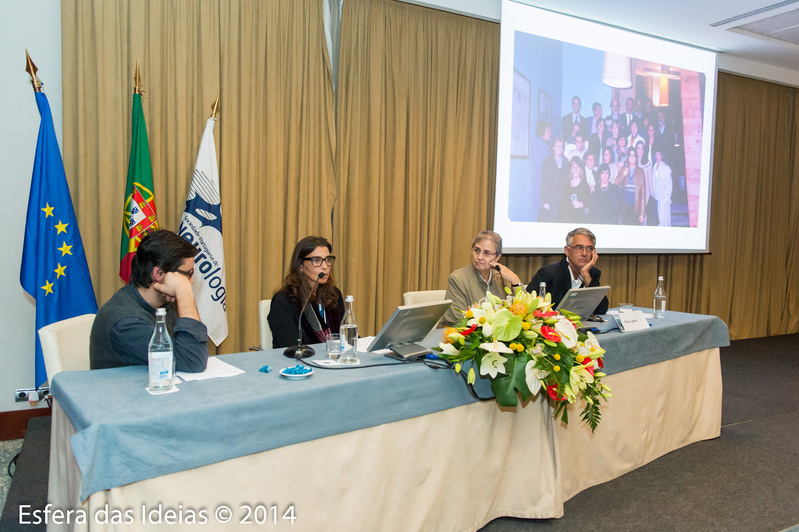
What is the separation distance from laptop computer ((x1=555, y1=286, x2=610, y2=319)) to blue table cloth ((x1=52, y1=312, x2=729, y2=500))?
71 centimetres

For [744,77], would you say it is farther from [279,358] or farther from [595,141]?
[279,358]

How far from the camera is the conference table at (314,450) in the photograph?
155cm

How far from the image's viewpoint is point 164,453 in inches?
61.7

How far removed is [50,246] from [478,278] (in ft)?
7.81

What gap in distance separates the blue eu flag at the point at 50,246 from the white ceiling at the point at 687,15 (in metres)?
2.81

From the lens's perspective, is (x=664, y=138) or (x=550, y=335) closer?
(x=550, y=335)

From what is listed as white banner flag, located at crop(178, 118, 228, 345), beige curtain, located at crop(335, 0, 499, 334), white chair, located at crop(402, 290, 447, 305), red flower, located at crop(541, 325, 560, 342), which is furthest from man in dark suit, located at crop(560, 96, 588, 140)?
red flower, located at crop(541, 325, 560, 342)

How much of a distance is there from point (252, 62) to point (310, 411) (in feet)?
9.57

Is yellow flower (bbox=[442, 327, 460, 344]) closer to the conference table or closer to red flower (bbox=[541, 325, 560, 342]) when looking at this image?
the conference table

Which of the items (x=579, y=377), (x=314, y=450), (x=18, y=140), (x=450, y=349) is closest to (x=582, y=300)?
(x=579, y=377)

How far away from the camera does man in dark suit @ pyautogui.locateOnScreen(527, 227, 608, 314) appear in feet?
11.8

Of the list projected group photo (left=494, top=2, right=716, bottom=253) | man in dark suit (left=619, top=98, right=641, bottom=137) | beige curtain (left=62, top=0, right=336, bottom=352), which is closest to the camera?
beige curtain (left=62, top=0, right=336, bottom=352)

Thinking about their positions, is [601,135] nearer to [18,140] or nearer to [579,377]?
[579,377]

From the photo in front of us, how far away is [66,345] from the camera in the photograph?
7.34ft
